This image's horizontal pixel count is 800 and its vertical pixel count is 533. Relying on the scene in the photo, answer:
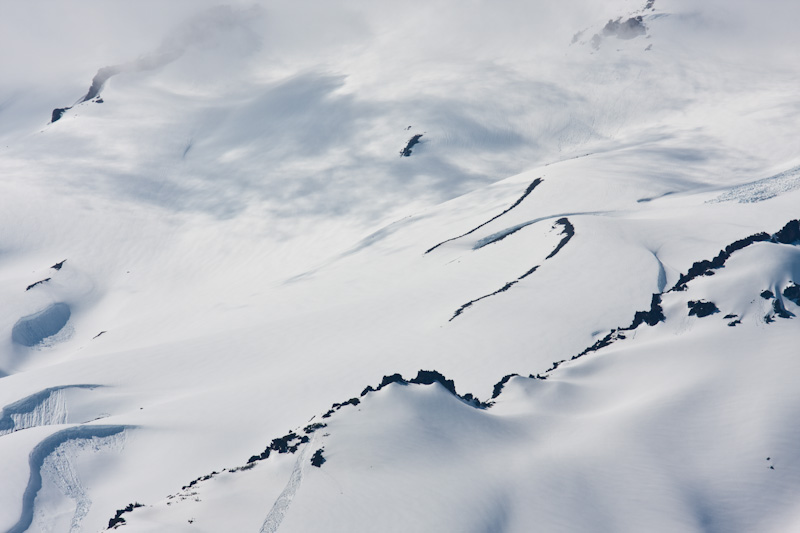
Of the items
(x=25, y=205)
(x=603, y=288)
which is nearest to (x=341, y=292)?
(x=603, y=288)

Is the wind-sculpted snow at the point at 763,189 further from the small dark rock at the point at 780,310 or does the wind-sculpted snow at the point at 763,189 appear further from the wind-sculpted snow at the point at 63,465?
the wind-sculpted snow at the point at 63,465

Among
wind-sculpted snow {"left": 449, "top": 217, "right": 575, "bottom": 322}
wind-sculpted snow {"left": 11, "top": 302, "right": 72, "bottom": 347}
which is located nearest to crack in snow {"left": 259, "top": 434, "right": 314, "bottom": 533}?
wind-sculpted snow {"left": 449, "top": 217, "right": 575, "bottom": 322}

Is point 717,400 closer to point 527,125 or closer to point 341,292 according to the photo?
point 341,292

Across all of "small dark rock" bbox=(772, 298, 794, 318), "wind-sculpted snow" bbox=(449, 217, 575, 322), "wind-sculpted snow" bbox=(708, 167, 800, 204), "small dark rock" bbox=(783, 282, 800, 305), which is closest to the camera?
"small dark rock" bbox=(772, 298, 794, 318)

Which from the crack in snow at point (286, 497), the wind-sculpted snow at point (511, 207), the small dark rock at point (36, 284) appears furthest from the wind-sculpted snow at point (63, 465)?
the small dark rock at point (36, 284)

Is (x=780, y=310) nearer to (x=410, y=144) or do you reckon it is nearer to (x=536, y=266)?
(x=536, y=266)

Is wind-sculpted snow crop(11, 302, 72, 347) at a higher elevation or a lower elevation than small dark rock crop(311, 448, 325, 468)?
lower

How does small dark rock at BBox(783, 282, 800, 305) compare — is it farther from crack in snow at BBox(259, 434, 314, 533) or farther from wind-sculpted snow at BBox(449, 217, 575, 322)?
crack in snow at BBox(259, 434, 314, 533)
